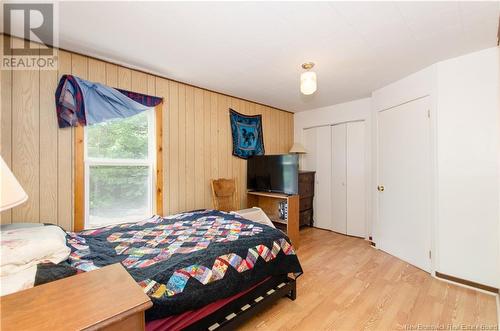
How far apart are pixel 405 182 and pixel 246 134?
2.40 meters

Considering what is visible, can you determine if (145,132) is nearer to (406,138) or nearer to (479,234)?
(406,138)

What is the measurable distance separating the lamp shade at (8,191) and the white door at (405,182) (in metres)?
3.42

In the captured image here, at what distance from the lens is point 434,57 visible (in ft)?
7.87

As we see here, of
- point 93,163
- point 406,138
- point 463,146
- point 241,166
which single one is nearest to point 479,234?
point 463,146

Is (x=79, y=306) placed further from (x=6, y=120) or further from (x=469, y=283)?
(x=469, y=283)

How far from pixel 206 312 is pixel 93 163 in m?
1.96

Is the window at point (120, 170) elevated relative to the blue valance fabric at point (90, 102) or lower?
lower

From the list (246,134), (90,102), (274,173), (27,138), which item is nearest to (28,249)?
(27,138)

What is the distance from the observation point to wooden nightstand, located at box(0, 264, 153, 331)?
76cm

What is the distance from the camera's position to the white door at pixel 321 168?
440 centimetres

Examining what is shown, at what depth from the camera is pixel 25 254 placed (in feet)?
4.14

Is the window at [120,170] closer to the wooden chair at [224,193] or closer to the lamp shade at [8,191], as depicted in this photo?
the wooden chair at [224,193]

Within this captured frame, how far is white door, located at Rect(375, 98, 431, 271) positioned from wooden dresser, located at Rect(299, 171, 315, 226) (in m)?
1.28

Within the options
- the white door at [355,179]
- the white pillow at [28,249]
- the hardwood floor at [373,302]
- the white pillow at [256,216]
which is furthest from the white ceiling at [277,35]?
the hardwood floor at [373,302]
